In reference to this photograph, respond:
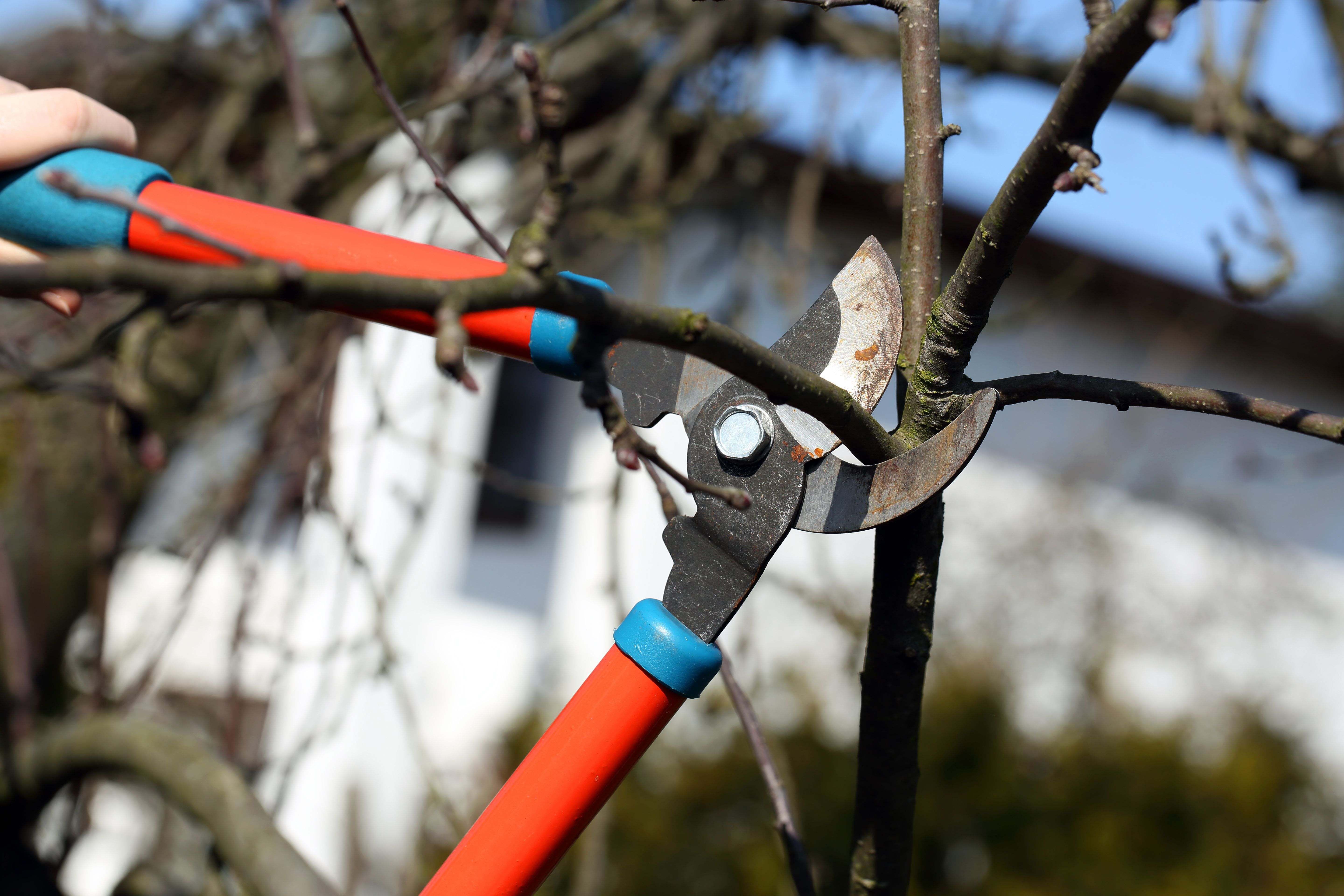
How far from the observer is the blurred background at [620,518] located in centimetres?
158

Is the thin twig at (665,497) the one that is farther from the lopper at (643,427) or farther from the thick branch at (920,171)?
the thick branch at (920,171)

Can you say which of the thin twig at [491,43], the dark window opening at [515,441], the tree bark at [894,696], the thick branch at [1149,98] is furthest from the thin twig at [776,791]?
the dark window opening at [515,441]

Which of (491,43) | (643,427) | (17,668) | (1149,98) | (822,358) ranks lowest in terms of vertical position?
(17,668)

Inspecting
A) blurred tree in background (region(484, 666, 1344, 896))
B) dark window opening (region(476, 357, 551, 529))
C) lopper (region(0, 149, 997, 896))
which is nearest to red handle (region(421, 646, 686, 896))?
lopper (region(0, 149, 997, 896))

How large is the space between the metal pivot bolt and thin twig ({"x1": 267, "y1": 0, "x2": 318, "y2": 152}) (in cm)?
99

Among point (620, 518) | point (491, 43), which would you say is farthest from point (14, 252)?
point (620, 518)

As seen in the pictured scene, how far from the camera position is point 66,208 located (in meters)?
0.62

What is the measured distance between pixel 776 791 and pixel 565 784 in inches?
11.1

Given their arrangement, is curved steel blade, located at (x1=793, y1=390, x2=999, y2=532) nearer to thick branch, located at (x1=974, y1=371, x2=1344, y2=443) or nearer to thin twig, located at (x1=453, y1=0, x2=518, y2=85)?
thick branch, located at (x1=974, y1=371, x2=1344, y2=443)

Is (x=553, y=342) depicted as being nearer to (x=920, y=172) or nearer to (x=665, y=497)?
(x=665, y=497)

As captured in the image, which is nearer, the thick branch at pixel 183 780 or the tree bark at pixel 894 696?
the tree bark at pixel 894 696

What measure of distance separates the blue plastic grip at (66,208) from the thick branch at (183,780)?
1.98ft

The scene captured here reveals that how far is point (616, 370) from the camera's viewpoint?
0.71 metres

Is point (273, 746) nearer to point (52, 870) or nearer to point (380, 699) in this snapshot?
point (380, 699)
